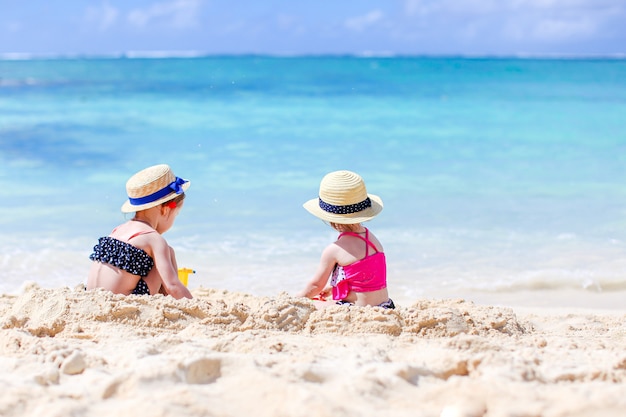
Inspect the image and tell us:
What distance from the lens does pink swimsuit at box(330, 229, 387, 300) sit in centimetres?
357

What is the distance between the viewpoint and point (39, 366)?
2438mm

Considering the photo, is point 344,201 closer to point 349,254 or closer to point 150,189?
point 349,254

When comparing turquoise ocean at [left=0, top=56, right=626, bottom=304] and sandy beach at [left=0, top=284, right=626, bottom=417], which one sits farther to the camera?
turquoise ocean at [left=0, top=56, right=626, bottom=304]

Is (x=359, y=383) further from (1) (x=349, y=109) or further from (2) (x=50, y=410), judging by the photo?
(1) (x=349, y=109)

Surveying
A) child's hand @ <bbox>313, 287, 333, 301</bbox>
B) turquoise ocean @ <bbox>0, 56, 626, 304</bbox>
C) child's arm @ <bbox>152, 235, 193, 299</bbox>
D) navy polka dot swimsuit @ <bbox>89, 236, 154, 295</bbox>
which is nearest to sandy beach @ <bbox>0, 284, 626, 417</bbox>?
child's arm @ <bbox>152, 235, 193, 299</bbox>

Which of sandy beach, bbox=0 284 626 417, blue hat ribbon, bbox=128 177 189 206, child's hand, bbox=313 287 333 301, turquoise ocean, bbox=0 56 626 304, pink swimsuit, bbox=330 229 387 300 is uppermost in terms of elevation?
turquoise ocean, bbox=0 56 626 304

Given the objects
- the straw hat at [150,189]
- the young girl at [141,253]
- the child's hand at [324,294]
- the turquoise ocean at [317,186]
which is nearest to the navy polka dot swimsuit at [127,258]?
the young girl at [141,253]

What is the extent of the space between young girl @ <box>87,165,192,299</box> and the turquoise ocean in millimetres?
1710

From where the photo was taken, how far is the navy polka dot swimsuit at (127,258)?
3.39 m

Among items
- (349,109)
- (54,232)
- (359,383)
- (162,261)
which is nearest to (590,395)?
(359,383)

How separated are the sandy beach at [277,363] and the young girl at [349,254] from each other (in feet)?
1.38

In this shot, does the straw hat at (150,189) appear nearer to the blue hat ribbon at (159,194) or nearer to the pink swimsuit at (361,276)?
the blue hat ribbon at (159,194)

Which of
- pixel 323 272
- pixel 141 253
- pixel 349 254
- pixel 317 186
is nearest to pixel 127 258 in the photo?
pixel 141 253

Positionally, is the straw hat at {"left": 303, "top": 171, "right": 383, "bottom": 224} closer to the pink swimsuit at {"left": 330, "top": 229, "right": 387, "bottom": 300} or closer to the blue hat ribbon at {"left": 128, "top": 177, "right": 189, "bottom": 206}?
the pink swimsuit at {"left": 330, "top": 229, "right": 387, "bottom": 300}
